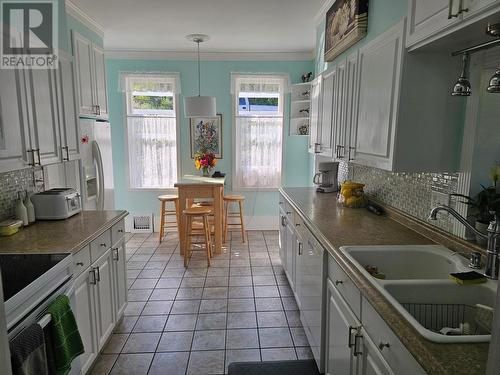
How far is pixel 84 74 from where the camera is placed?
10.3 feet

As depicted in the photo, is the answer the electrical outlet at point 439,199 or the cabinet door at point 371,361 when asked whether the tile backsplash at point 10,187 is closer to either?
the cabinet door at point 371,361

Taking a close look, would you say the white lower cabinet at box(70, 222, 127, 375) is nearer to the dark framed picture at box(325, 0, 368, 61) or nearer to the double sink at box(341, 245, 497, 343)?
the double sink at box(341, 245, 497, 343)

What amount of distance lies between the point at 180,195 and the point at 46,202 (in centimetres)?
190

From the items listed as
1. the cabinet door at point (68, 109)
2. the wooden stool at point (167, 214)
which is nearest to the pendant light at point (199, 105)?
the wooden stool at point (167, 214)

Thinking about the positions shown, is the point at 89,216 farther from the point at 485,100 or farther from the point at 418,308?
the point at 485,100

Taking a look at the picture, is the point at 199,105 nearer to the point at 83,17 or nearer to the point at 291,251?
the point at 83,17

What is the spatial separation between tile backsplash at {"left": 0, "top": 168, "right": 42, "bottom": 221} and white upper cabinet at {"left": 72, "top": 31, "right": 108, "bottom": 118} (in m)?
0.77

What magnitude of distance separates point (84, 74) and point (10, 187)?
1349 millimetres

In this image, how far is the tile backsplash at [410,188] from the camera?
5.97ft

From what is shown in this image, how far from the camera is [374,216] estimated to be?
7.93 feet

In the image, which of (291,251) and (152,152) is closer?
(291,251)

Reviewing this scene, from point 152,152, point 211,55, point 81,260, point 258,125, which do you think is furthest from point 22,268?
point 211,55

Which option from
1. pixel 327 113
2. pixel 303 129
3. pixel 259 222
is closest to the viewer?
pixel 327 113

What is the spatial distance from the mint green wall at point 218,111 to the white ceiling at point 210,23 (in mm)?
240
